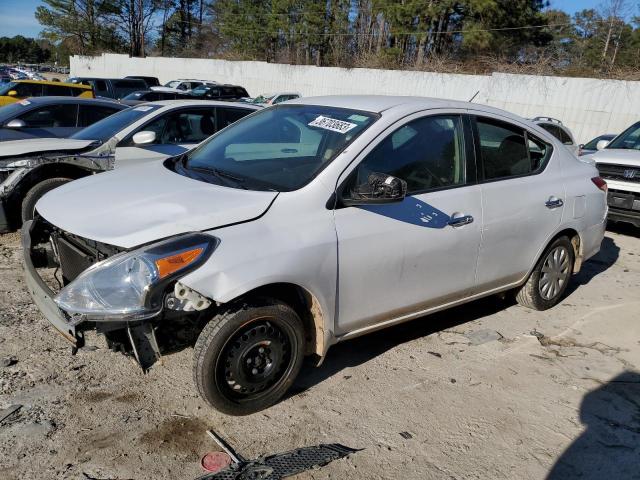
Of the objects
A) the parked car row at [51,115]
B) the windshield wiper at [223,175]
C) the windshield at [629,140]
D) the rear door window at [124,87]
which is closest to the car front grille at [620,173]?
the windshield at [629,140]

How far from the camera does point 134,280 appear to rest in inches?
107

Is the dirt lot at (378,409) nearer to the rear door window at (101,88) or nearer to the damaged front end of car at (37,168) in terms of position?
the damaged front end of car at (37,168)

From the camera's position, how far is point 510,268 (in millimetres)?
4383

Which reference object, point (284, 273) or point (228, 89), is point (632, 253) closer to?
point (284, 273)

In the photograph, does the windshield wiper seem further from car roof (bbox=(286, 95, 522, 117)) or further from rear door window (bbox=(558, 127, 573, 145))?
rear door window (bbox=(558, 127, 573, 145))

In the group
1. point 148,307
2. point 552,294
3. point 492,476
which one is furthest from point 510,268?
point 148,307

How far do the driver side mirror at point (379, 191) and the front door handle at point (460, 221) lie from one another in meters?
0.74

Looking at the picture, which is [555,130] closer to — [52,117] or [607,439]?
[52,117]

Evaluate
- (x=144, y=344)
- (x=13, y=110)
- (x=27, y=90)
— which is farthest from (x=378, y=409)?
(x=27, y=90)

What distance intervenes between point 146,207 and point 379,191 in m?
1.31

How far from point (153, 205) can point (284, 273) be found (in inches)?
33.2

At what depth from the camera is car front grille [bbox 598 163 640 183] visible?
7.51 metres

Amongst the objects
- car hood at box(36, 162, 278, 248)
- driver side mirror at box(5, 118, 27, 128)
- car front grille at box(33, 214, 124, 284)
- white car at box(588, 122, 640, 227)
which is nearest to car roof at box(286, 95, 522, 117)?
car hood at box(36, 162, 278, 248)

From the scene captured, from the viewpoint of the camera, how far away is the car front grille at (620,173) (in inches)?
296
